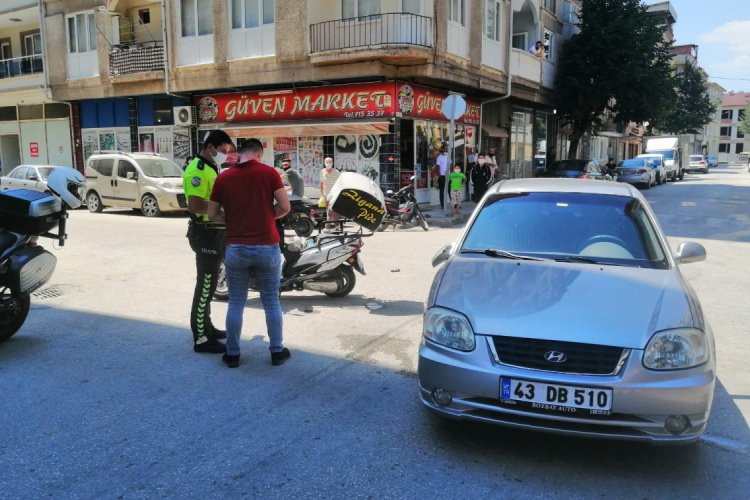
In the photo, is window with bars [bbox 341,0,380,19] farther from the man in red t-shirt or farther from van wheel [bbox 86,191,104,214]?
the man in red t-shirt

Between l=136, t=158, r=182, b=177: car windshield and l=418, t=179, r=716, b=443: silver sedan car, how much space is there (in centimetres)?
1512

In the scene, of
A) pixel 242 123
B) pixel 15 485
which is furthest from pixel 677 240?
pixel 242 123

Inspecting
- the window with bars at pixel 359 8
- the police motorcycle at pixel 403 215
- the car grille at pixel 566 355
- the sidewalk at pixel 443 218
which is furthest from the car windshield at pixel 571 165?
the car grille at pixel 566 355

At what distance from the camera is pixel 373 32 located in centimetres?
1655

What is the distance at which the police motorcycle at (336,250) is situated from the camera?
6.96 meters

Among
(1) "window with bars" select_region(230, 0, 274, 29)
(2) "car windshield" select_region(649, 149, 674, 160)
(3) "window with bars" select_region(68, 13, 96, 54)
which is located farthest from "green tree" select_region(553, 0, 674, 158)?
(3) "window with bars" select_region(68, 13, 96, 54)

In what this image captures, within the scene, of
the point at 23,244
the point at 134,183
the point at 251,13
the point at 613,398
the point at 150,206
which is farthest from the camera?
the point at 251,13

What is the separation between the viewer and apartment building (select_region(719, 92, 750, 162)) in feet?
359

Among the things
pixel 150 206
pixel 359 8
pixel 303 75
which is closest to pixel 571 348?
pixel 150 206

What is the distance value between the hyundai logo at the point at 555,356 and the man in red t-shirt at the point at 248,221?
2.43 metres

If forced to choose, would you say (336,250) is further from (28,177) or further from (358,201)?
(28,177)

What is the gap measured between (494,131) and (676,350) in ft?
70.3

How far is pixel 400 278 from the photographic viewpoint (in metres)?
8.53

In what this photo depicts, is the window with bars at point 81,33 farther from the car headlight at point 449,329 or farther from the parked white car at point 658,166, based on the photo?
the parked white car at point 658,166
